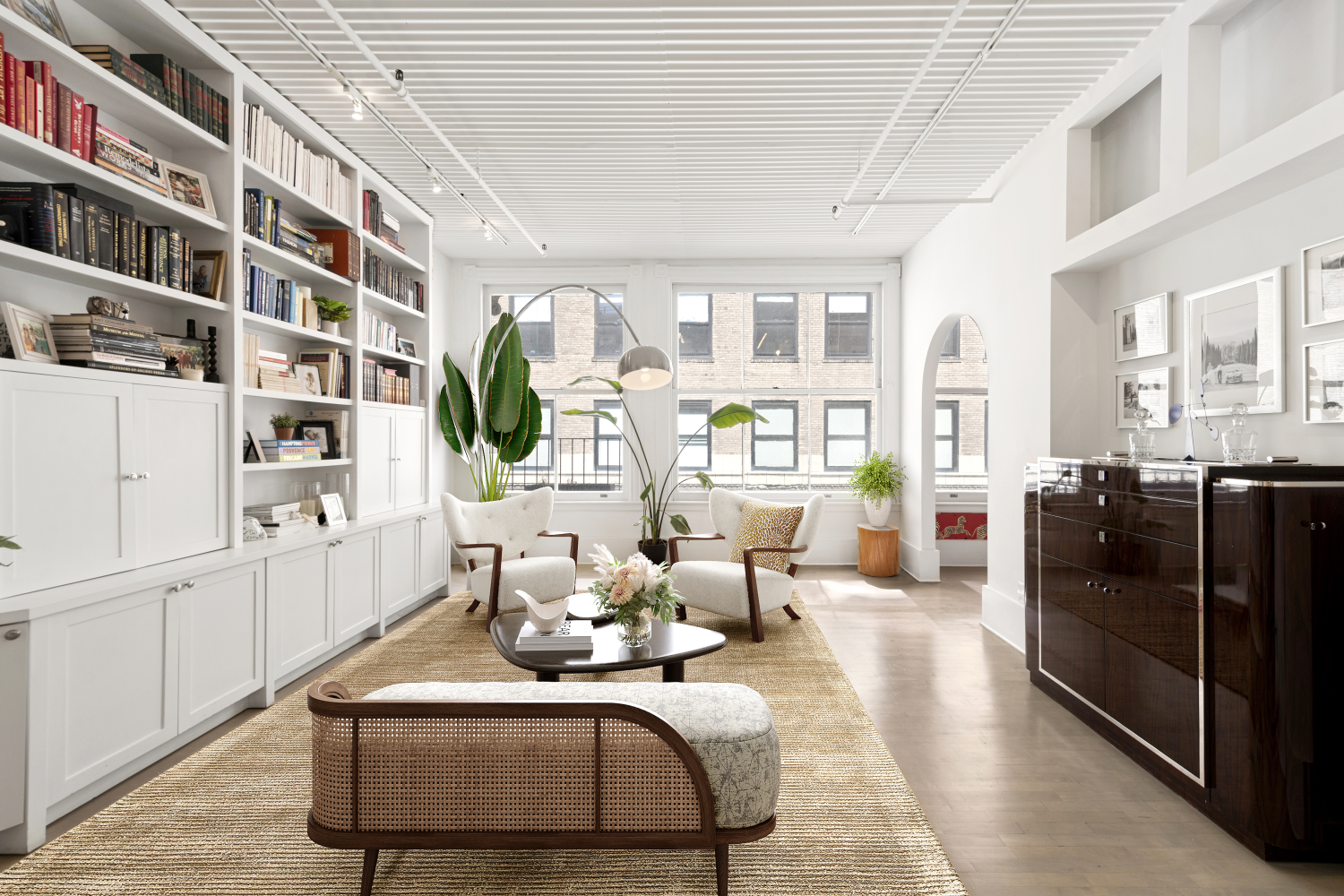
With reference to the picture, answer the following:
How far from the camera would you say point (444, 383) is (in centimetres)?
685

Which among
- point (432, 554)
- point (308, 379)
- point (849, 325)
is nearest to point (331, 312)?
point (308, 379)

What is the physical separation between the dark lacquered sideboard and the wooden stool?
3392 millimetres

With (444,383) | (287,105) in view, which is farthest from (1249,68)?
(444,383)

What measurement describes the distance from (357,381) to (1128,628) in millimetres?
4556

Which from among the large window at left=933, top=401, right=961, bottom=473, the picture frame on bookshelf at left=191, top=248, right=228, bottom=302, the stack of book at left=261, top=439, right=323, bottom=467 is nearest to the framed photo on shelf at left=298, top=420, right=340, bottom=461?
the stack of book at left=261, top=439, right=323, bottom=467

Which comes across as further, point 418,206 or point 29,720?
point 418,206

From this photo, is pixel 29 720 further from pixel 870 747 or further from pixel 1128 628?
pixel 1128 628

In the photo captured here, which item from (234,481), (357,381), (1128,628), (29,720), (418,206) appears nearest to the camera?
(29,720)

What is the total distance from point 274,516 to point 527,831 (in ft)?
8.99

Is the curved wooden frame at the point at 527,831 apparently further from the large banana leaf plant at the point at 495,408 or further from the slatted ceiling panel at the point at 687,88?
the large banana leaf plant at the point at 495,408

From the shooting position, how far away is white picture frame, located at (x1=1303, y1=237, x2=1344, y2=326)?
96.1 inches

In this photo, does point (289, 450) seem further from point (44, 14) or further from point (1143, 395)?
point (1143, 395)

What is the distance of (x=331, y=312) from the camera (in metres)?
4.32

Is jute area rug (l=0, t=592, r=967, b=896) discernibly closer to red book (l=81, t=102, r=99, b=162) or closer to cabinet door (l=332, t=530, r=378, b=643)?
cabinet door (l=332, t=530, r=378, b=643)
